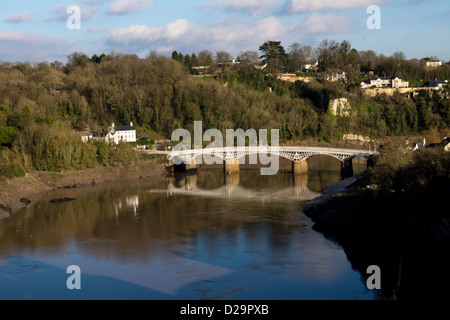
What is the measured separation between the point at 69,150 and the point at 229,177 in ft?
58.5

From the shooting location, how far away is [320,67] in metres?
109

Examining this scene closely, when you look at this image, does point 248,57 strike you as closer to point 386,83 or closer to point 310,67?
point 310,67

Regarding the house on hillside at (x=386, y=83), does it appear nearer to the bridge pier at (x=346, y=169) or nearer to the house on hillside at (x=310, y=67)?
the house on hillside at (x=310, y=67)

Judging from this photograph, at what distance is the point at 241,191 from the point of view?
49.8 meters

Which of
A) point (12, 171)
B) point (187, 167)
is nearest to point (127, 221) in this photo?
→ point (12, 171)

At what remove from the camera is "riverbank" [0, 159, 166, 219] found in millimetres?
44969

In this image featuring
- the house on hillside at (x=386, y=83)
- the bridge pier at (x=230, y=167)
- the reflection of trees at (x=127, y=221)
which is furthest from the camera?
the house on hillside at (x=386, y=83)

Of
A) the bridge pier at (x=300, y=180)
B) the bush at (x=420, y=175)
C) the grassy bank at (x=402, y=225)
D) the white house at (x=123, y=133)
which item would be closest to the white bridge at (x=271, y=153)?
the bridge pier at (x=300, y=180)

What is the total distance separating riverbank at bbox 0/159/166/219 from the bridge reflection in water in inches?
206

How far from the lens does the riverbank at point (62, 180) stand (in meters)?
45.0

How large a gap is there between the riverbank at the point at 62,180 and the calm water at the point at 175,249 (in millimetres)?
2028

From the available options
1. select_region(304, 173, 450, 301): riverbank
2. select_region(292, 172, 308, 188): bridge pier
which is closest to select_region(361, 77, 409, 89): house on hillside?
select_region(292, 172, 308, 188): bridge pier
